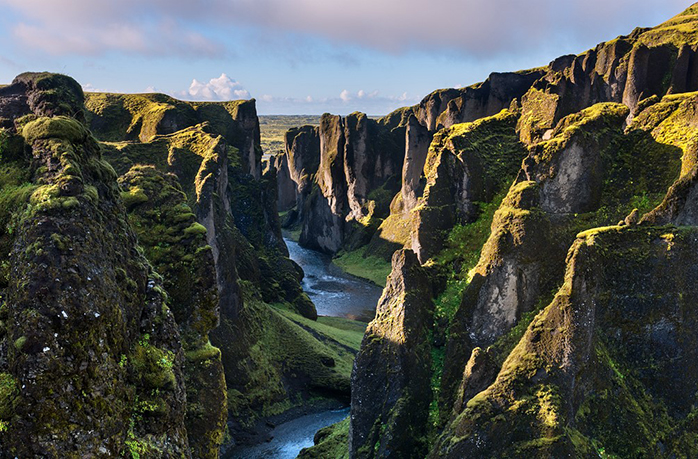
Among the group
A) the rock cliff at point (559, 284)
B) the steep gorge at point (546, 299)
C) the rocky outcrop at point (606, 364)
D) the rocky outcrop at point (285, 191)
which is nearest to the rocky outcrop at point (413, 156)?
the steep gorge at point (546, 299)

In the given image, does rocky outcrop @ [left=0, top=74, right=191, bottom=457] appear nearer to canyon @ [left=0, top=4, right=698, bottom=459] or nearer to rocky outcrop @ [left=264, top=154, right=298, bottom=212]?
canyon @ [left=0, top=4, right=698, bottom=459]

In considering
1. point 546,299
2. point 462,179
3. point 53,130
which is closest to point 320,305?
point 462,179

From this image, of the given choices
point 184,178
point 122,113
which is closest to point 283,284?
point 184,178

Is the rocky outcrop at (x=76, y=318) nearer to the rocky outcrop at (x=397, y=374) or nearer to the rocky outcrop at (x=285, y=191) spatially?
the rocky outcrop at (x=397, y=374)

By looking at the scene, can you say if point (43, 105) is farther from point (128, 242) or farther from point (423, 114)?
point (423, 114)

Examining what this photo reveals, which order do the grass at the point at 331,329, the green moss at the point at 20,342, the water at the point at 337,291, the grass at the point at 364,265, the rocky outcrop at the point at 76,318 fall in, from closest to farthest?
the green moss at the point at 20,342 < the rocky outcrop at the point at 76,318 < the grass at the point at 331,329 < the water at the point at 337,291 < the grass at the point at 364,265

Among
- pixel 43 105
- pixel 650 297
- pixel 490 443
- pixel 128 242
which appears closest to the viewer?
pixel 128 242
